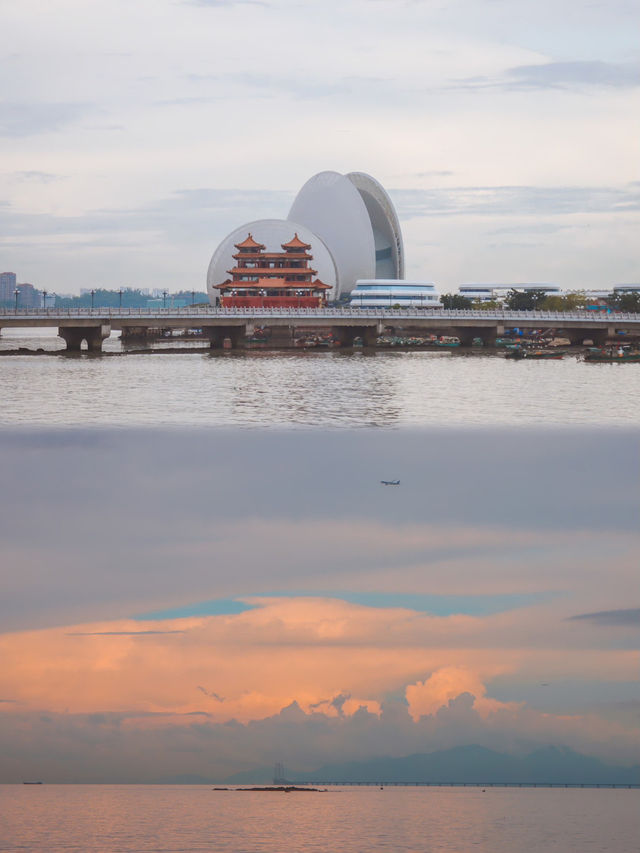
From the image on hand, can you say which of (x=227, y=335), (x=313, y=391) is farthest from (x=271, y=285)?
(x=313, y=391)


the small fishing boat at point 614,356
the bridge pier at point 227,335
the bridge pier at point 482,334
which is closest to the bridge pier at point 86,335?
the bridge pier at point 227,335

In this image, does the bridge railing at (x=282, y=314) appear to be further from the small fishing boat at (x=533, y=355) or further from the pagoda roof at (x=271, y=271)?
the pagoda roof at (x=271, y=271)

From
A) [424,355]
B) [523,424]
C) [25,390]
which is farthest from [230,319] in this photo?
[523,424]

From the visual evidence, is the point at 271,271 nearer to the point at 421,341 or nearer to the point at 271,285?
the point at 271,285

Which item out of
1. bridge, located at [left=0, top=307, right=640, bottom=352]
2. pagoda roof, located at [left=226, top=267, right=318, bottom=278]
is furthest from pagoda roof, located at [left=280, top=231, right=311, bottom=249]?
bridge, located at [left=0, top=307, right=640, bottom=352]

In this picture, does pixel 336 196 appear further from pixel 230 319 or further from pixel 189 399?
pixel 189 399

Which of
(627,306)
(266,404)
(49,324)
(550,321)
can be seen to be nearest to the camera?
(266,404)
